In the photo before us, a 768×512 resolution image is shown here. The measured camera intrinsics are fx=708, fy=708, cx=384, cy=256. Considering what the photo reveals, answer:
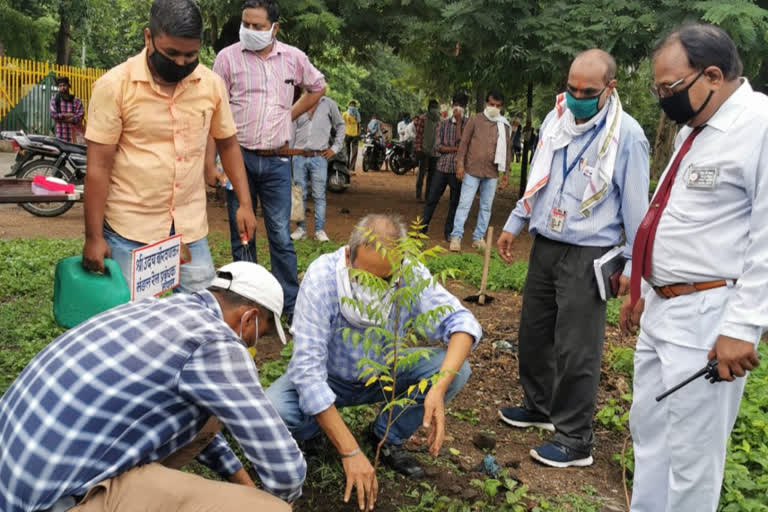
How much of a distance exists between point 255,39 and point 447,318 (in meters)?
2.56

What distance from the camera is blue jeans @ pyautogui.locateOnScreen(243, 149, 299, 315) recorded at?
15.7 ft

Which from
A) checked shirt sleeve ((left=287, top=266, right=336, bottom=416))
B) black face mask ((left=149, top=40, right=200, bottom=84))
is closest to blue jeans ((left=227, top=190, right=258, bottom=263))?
black face mask ((left=149, top=40, right=200, bottom=84))

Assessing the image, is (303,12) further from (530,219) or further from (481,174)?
(530,219)

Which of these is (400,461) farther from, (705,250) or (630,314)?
(705,250)

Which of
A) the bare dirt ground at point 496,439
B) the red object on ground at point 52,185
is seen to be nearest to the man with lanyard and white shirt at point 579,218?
the bare dirt ground at point 496,439

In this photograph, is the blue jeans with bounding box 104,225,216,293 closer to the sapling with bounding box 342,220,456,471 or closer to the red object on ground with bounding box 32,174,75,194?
the red object on ground with bounding box 32,174,75,194

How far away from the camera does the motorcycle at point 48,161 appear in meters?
9.33

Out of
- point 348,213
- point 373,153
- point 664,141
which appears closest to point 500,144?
point 348,213

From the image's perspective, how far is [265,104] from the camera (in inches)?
189

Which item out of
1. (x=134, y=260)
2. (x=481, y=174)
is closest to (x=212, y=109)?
(x=134, y=260)

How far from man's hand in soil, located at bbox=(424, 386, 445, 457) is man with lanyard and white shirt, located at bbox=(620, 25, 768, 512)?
86cm

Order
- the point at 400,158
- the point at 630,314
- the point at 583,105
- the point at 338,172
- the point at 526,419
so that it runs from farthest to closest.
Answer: the point at 400,158 → the point at 338,172 → the point at 526,419 → the point at 583,105 → the point at 630,314

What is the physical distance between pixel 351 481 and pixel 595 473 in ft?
5.27

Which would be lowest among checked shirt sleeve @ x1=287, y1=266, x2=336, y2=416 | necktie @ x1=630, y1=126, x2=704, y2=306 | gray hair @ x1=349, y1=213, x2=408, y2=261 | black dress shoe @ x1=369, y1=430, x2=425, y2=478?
black dress shoe @ x1=369, y1=430, x2=425, y2=478
